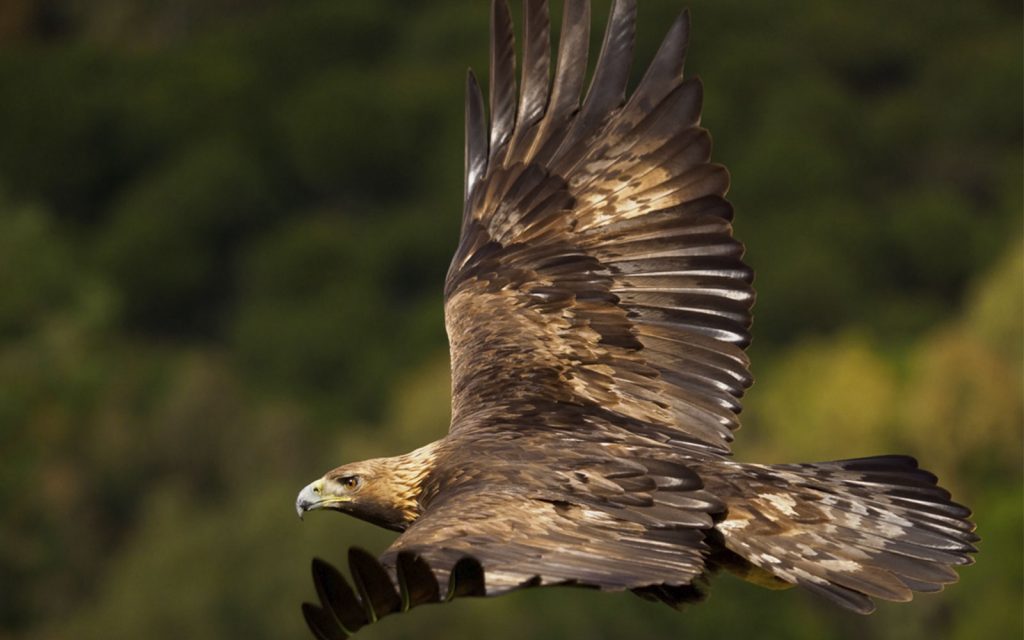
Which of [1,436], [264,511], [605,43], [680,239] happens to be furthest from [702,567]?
[264,511]

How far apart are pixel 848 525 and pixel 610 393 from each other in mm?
1477

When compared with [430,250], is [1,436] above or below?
below

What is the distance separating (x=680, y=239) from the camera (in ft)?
41.3

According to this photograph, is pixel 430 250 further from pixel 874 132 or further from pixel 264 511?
pixel 264 511

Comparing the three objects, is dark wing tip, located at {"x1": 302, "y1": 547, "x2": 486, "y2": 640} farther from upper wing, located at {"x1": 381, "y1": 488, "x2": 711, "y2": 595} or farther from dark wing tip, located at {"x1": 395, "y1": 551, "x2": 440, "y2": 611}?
upper wing, located at {"x1": 381, "y1": 488, "x2": 711, "y2": 595}

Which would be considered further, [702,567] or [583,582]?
[702,567]

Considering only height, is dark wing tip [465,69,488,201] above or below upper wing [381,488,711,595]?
above

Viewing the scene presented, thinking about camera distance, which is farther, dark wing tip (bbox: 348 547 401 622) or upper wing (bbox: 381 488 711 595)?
upper wing (bbox: 381 488 711 595)

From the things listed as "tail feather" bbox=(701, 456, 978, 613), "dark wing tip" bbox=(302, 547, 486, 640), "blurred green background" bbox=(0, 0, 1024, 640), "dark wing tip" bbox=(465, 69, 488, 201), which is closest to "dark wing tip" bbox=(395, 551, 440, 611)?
"dark wing tip" bbox=(302, 547, 486, 640)

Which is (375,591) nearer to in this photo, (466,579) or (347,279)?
(466,579)

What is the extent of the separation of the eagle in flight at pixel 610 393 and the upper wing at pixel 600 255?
11 millimetres

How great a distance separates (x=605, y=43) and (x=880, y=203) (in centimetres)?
9181

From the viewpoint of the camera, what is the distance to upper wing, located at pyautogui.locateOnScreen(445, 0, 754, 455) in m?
12.3

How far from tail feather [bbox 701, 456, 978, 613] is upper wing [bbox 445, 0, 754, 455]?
0.59 m
